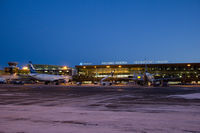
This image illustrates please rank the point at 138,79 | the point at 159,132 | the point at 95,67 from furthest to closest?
1. the point at 95,67
2. the point at 138,79
3. the point at 159,132

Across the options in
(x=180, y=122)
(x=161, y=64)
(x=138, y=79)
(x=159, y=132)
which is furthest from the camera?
(x=161, y=64)

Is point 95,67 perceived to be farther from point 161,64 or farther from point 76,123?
point 76,123

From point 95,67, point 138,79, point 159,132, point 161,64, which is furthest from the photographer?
point 95,67

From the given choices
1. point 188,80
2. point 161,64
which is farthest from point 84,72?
point 188,80

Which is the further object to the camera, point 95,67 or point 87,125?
point 95,67

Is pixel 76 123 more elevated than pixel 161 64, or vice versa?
pixel 161 64

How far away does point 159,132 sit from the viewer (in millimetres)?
7711

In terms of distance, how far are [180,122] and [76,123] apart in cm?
498

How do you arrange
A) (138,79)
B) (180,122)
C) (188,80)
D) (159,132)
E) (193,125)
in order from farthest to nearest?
(188,80), (138,79), (180,122), (193,125), (159,132)

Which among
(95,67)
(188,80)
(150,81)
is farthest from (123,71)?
(150,81)

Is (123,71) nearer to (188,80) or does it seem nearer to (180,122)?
(188,80)

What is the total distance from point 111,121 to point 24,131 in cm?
407

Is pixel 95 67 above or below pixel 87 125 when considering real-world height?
above

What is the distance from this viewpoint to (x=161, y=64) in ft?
449
